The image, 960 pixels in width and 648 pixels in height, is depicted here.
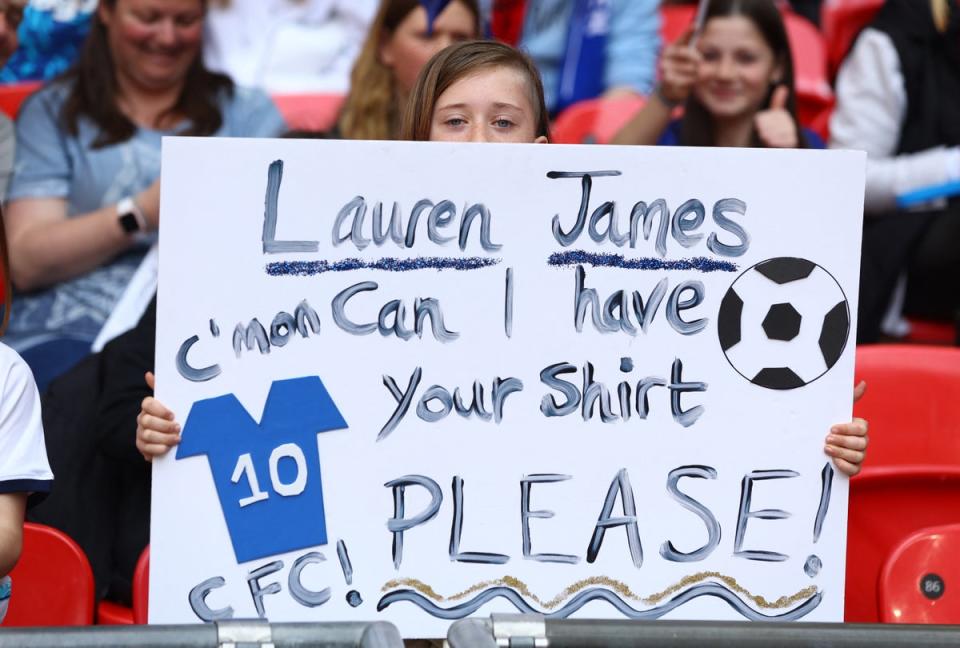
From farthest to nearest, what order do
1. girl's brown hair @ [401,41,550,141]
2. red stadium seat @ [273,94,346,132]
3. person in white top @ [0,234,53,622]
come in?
red stadium seat @ [273,94,346,132] < girl's brown hair @ [401,41,550,141] < person in white top @ [0,234,53,622]

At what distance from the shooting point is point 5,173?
4.09 meters

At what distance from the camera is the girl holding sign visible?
280 cm

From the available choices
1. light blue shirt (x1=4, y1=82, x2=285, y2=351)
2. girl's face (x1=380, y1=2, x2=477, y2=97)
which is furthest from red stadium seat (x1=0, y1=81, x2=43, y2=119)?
girl's face (x1=380, y1=2, x2=477, y2=97)

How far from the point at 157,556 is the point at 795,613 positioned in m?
1.01

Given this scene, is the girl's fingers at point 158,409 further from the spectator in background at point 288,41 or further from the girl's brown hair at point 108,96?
the spectator in background at point 288,41

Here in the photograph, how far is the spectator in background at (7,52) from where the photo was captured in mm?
4078

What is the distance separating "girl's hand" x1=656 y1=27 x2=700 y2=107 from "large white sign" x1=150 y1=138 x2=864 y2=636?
179cm

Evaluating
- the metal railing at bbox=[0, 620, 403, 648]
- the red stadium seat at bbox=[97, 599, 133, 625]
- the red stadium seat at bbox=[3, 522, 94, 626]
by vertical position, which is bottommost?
the red stadium seat at bbox=[97, 599, 133, 625]

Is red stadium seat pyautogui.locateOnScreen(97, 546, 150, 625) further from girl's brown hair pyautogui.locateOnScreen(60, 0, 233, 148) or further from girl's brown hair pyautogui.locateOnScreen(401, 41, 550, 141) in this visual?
girl's brown hair pyautogui.locateOnScreen(60, 0, 233, 148)

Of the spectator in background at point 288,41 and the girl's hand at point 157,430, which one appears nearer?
the girl's hand at point 157,430

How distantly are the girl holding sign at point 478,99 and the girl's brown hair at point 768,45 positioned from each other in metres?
1.53

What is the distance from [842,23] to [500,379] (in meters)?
3.27

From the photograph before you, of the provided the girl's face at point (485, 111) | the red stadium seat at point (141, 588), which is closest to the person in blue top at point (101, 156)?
the red stadium seat at point (141, 588)

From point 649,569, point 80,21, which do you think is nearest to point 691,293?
point 649,569
